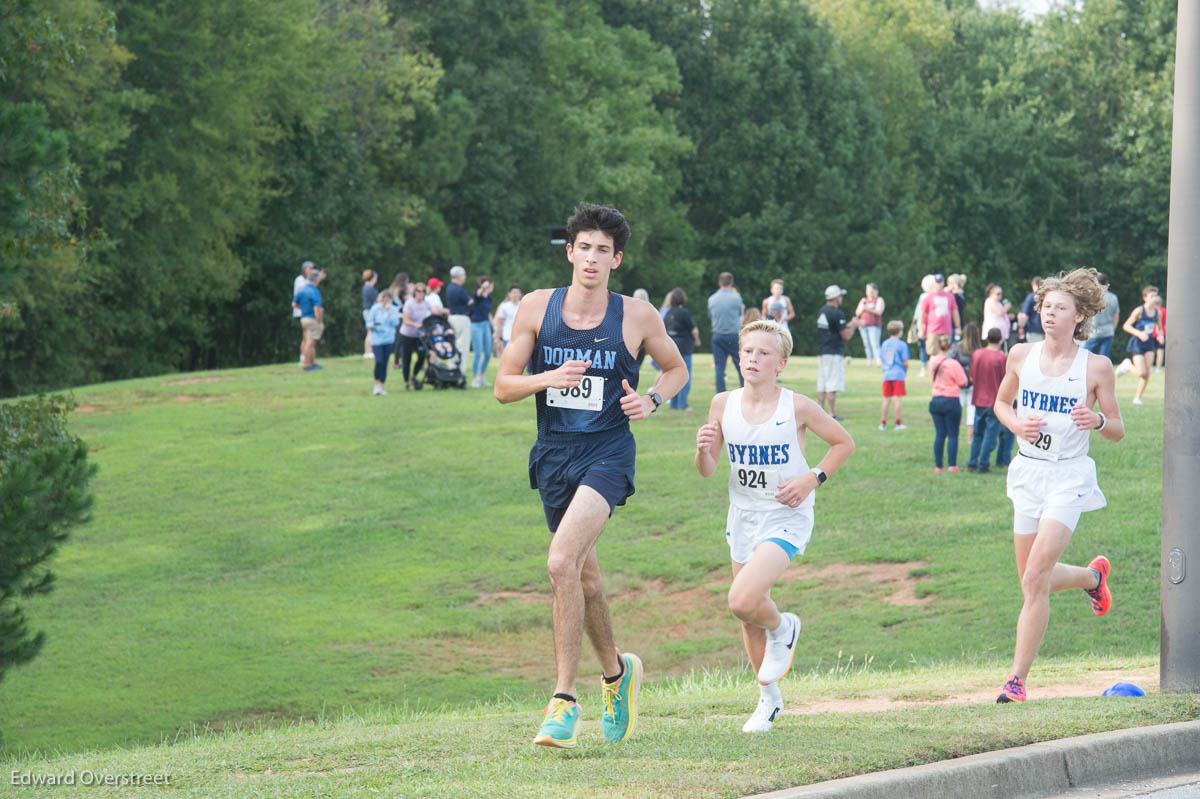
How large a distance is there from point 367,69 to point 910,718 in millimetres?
49546

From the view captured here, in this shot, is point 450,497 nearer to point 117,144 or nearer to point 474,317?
point 474,317

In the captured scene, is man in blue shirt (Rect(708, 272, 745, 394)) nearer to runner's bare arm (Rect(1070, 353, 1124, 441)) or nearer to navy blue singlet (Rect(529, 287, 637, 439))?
runner's bare arm (Rect(1070, 353, 1124, 441))

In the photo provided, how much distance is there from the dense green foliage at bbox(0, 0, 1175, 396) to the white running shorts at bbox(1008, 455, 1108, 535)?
107ft

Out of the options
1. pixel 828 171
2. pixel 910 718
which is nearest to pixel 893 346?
pixel 910 718

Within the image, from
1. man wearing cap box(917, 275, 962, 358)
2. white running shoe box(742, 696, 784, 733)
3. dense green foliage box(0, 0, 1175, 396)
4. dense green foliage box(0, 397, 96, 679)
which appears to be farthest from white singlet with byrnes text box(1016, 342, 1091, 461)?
dense green foliage box(0, 0, 1175, 396)

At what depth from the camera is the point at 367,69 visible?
178 feet

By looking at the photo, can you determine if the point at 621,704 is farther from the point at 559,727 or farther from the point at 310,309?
the point at 310,309

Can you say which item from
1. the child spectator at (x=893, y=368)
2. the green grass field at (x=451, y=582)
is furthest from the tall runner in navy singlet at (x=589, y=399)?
the child spectator at (x=893, y=368)

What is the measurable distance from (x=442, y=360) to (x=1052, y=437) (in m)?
20.8

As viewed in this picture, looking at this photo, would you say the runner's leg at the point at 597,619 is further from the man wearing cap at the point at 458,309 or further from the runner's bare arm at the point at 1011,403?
the man wearing cap at the point at 458,309

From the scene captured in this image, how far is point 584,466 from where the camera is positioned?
6.96 meters

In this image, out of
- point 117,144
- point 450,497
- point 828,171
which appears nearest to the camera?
point 450,497

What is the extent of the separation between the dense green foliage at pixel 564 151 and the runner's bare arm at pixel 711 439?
3229 centimetres

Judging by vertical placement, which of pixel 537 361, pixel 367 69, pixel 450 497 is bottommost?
pixel 450 497
